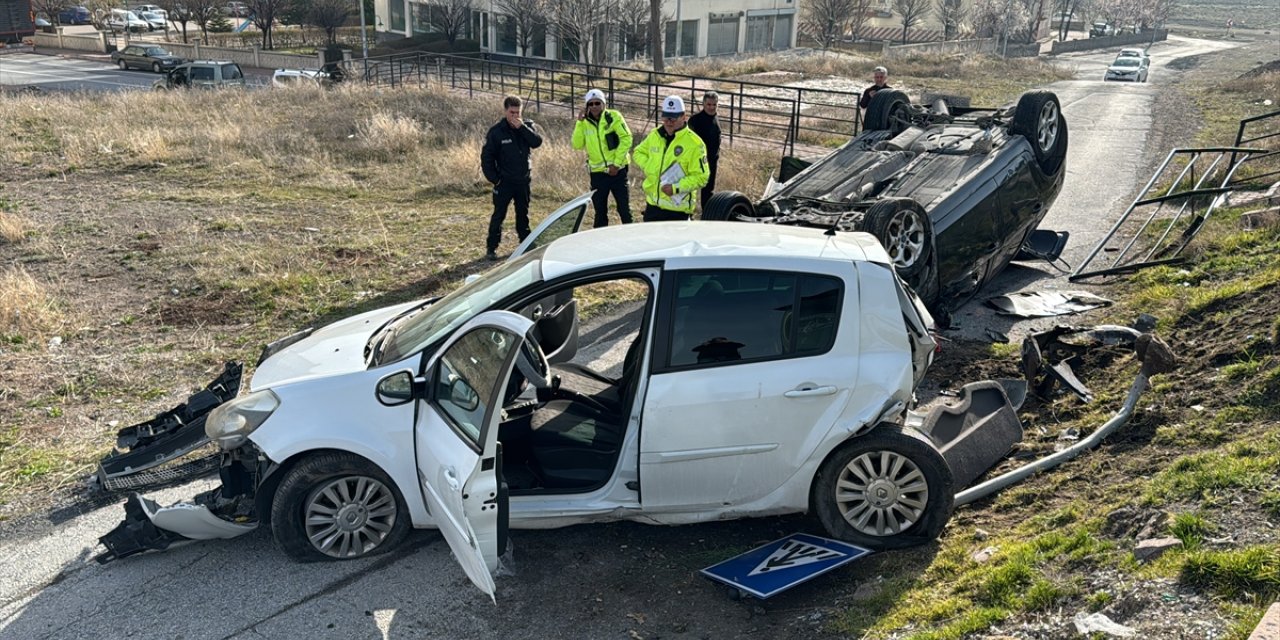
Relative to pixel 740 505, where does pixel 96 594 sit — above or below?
below

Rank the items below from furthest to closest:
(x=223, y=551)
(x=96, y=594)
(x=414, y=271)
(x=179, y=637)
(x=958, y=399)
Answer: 1. (x=414, y=271)
2. (x=958, y=399)
3. (x=223, y=551)
4. (x=96, y=594)
5. (x=179, y=637)

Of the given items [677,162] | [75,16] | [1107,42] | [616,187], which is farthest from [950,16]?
[677,162]

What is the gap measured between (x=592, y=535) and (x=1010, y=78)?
40.7 meters

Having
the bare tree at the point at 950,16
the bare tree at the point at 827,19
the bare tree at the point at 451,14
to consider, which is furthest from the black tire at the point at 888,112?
the bare tree at the point at 950,16

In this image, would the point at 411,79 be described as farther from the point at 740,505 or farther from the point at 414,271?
the point at 740,505

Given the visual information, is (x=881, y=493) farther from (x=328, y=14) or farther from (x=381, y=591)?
(x=328, y=14)

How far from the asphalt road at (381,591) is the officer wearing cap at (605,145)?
19.7 feet

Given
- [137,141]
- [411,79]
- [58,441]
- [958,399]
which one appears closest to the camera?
[958,399]

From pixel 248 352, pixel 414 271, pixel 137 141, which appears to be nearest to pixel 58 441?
pixel 248 352

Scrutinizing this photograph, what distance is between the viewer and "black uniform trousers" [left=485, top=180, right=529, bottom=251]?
35.5 feet

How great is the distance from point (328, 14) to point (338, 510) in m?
50.1

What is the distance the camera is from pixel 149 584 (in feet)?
16.1

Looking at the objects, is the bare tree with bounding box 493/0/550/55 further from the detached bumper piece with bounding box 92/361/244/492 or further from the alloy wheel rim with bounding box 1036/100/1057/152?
the detached bumper piece with bounding box 92/361/244/492

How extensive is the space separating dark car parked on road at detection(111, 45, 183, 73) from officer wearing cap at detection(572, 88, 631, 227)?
1456 inches
